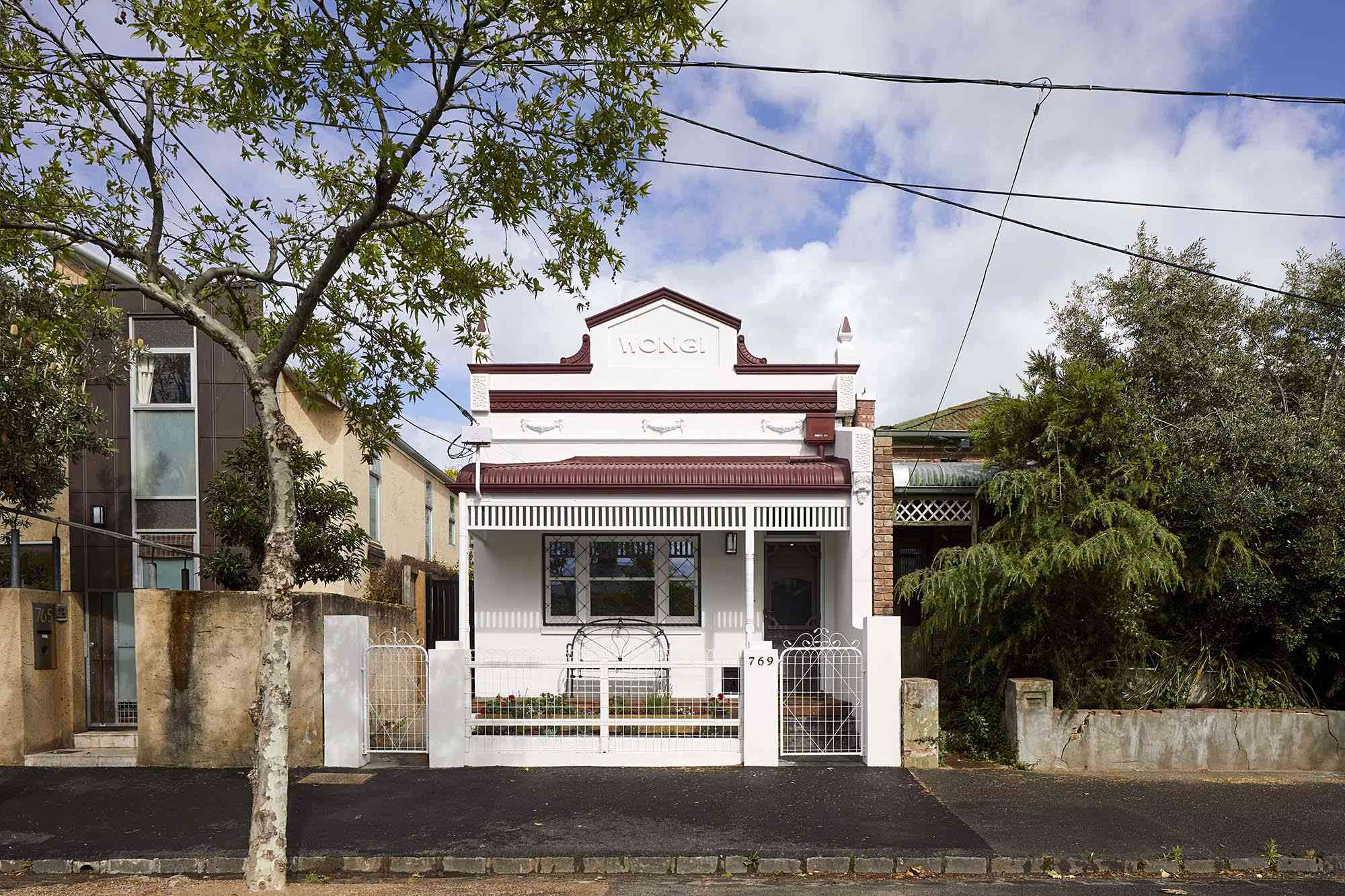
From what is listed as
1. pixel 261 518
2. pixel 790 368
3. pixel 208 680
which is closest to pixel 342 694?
pixel 208 680

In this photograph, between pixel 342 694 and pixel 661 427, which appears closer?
pixel 342 694

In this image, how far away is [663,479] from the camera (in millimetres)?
12141

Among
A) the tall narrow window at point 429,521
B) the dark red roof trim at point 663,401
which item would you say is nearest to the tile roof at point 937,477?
the dark red roof trim at point 663,401

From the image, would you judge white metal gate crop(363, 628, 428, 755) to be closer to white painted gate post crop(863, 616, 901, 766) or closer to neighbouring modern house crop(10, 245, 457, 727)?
neighbouring modern house crop(10, 245, 457, 727)

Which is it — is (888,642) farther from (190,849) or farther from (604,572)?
(190,849)

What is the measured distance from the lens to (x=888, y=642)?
407 inches

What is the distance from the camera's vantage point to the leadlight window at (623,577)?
44.5 ft

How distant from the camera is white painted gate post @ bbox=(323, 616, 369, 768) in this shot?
1029cm

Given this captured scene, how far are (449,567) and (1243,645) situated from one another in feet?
53.1

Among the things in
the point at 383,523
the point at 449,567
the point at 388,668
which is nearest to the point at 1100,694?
the point at 388,668

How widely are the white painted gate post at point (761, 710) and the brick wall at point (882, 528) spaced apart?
80.1 inches

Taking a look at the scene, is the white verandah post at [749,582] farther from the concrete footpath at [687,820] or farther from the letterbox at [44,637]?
the letterbox at [44,637]

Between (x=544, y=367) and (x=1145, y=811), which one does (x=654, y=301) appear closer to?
(x=544, y=367)

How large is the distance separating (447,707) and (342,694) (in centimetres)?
110
